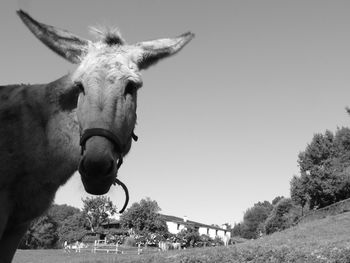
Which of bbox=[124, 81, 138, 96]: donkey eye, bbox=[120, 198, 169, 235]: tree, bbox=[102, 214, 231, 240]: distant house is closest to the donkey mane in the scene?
bbox=[124, 81, 138, 96]: donkey eye

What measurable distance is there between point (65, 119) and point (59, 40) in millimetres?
870

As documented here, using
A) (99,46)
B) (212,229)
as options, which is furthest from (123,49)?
(212,229)

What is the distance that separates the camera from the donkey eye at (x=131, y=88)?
12.3 ft

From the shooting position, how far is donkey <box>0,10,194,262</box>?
11.6ft

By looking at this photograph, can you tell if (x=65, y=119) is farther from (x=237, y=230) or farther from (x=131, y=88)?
(x=237, y=230)

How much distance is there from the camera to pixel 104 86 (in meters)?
3.60

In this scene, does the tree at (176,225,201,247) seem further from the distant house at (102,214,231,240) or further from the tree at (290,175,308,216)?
the distant house at (102,214,231,240)

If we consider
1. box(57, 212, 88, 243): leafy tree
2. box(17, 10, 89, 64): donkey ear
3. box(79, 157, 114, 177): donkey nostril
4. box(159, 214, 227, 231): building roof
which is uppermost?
box(159, 214, 227, 231): building roof

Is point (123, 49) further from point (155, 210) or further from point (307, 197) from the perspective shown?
point (155, 210)

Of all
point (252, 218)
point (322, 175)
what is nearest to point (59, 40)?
point (322, 175)

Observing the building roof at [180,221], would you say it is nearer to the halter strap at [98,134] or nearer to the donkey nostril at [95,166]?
the halter strap at [98,134]

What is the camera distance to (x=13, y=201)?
4.20 meters

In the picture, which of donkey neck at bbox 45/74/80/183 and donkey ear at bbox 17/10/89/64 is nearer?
donkey ear at bbox 17/10/89/64

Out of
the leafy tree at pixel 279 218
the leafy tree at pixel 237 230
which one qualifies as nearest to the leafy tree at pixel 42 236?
the leafy tree at pixel 279 218
